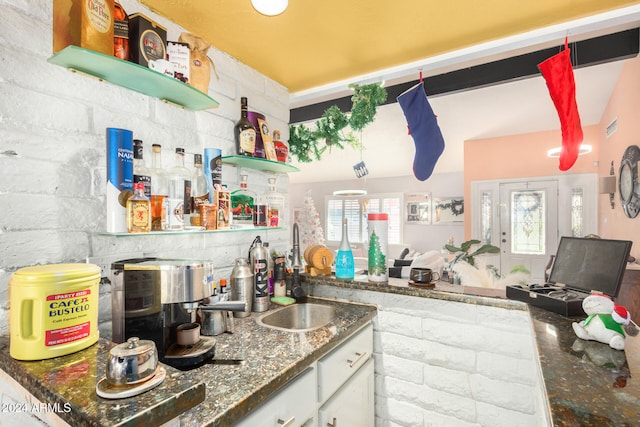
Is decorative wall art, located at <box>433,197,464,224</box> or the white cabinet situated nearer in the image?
the white cabinet

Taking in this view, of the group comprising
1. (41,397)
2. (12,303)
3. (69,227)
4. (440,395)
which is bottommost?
(440,395)

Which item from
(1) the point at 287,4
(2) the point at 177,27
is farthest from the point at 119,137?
(1) the point at 287,4

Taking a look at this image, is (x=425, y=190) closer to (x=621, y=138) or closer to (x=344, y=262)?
(x=621, y=138)

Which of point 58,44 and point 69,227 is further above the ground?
point 58,44

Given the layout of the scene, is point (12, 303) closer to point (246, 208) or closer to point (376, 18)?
point (246, 208)

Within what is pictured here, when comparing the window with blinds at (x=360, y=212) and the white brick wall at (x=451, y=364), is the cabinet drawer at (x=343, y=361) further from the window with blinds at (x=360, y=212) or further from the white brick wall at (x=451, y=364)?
the window with blinds at (x=360, y=212)

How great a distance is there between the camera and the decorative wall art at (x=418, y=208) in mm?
7496

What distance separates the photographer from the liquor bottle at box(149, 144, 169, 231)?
109cm

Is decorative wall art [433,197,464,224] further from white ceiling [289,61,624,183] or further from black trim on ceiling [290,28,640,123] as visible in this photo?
black trim on ceiling [290,28,640,123]

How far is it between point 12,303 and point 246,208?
0.90 meters

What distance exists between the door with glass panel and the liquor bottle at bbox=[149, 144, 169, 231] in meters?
5.31

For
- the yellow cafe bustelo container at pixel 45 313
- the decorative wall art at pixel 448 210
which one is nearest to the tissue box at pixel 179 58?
the yellow cafe bustelo container at pixel 45 313

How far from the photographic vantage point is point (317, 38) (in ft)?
4.90

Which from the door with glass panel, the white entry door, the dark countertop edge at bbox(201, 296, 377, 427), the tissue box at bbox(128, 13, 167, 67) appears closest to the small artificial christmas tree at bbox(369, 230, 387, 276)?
the dark countertop edge at bbox(201, 296, 377, 427)
